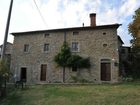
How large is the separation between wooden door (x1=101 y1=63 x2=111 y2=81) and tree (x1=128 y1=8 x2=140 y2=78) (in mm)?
4832

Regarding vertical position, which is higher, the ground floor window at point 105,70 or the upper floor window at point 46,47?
the upper floor window at point 46,47

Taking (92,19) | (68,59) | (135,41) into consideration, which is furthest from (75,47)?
(135,41)

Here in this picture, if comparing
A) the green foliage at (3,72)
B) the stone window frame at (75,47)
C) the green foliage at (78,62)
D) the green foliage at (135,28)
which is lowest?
the green foliage at (3,72)

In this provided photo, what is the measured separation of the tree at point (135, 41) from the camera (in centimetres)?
2877

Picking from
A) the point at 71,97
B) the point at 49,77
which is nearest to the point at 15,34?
the point at 49,77

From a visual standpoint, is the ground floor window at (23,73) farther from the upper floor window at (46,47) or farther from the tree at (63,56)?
the tree at (63,56)

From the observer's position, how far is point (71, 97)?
14406 millimetres

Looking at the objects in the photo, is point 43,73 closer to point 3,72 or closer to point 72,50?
point 72,50

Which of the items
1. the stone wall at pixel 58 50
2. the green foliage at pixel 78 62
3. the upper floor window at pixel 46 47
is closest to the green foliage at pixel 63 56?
the green foliage at pixel 78 62

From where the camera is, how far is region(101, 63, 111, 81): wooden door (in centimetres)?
2512

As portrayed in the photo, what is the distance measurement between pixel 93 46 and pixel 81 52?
1.52 meters

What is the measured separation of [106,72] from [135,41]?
714cm

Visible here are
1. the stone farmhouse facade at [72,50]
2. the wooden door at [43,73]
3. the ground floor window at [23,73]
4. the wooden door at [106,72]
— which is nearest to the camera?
the wooden door at [106,72]

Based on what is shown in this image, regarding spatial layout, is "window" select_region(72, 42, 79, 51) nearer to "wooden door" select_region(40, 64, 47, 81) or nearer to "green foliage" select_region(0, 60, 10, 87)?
"wooden door" select_region(40, 64, 47, 81)
